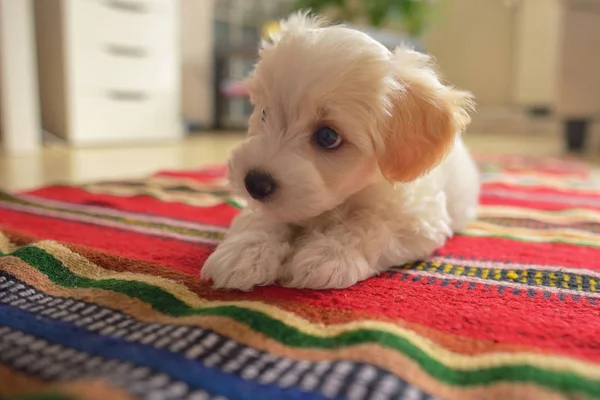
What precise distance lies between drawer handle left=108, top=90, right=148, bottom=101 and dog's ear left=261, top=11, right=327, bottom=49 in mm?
3364

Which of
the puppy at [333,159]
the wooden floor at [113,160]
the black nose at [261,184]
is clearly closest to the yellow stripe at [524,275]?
the puppy at [333,159]

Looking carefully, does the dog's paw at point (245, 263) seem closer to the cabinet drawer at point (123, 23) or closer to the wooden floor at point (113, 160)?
the wooden floor at point (113, 160)

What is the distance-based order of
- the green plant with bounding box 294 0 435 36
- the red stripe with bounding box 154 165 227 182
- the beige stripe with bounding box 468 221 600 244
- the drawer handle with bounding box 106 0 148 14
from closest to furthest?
1. the beige stripe with bounding box 468 221 600 244
2. the red stripe with bounding box 154 165 227 182
3. the drawer handle with bounding box 106 0 148 14
4. the green plant with bounding box 294 0 435 36

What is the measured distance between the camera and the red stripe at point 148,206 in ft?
5.56

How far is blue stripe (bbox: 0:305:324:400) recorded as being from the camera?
653mm

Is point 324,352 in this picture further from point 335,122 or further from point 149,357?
point 335,122

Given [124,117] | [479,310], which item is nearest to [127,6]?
[124,117]

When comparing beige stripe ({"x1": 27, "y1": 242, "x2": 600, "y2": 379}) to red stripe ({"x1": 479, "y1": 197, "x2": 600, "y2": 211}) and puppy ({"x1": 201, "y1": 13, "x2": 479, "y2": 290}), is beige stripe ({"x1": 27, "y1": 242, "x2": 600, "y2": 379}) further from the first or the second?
red stripe ({"x1": 479, "y1": 197, "x2": 600, "y2": 211})

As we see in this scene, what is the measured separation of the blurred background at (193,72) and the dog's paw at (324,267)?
1.03 metres

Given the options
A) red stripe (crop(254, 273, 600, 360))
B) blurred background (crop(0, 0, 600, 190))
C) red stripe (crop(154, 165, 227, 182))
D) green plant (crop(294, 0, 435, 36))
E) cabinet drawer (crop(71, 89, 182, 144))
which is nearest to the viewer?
red stripe (crop(254, 273, 600, 360))

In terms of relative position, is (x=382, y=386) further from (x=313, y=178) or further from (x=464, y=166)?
(x=464, y=166)

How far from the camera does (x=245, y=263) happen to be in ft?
3.38

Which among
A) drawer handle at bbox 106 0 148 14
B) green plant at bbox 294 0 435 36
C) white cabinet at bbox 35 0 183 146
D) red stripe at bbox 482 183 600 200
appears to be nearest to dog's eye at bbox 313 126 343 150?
red stripe at bbox 482 183 600 200

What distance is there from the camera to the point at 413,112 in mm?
1170
